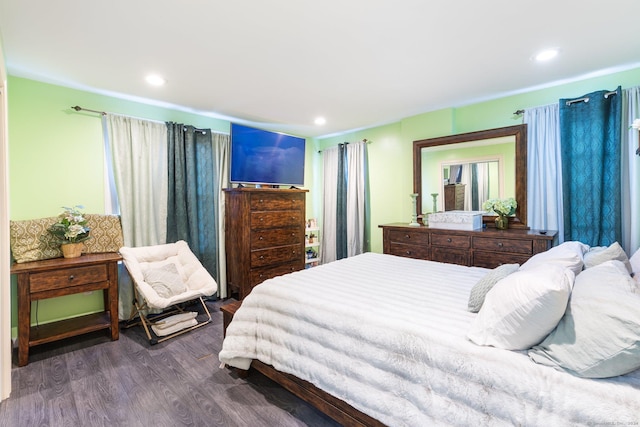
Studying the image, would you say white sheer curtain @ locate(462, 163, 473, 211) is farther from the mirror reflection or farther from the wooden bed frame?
the wooden bed frame

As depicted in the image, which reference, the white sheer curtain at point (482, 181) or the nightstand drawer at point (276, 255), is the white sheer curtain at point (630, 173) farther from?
the nightstand drawer at point (276, 255)

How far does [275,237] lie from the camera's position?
3945 mm

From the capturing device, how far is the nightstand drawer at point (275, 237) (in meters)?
3.74

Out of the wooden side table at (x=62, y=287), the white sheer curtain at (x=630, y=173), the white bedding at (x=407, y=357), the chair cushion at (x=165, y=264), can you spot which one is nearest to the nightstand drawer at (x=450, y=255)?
the white bedding at (x=407, y=357)

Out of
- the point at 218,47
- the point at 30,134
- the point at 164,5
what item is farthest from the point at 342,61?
the point at 30,134

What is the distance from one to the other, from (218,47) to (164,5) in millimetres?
494

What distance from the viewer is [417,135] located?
12.7 feet

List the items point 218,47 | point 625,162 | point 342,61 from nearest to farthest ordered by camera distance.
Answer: point 218,47
point 342,61
point 625,162

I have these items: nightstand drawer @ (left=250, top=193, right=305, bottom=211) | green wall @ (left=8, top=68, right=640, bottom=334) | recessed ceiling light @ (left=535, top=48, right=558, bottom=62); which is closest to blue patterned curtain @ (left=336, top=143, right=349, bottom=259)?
nightstand drawer @ (left=250, top=193, right=305, bottom=211)

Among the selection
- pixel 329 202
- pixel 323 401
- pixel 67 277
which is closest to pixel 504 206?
pixel 329 202

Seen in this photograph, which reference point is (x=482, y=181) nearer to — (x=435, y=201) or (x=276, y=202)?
(x=435, y=201)

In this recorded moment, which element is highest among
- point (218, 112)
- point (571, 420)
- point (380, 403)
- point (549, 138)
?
point (218, 112)

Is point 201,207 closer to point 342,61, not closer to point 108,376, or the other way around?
point 108,376

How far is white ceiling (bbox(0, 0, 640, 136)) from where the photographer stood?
5.65ft
